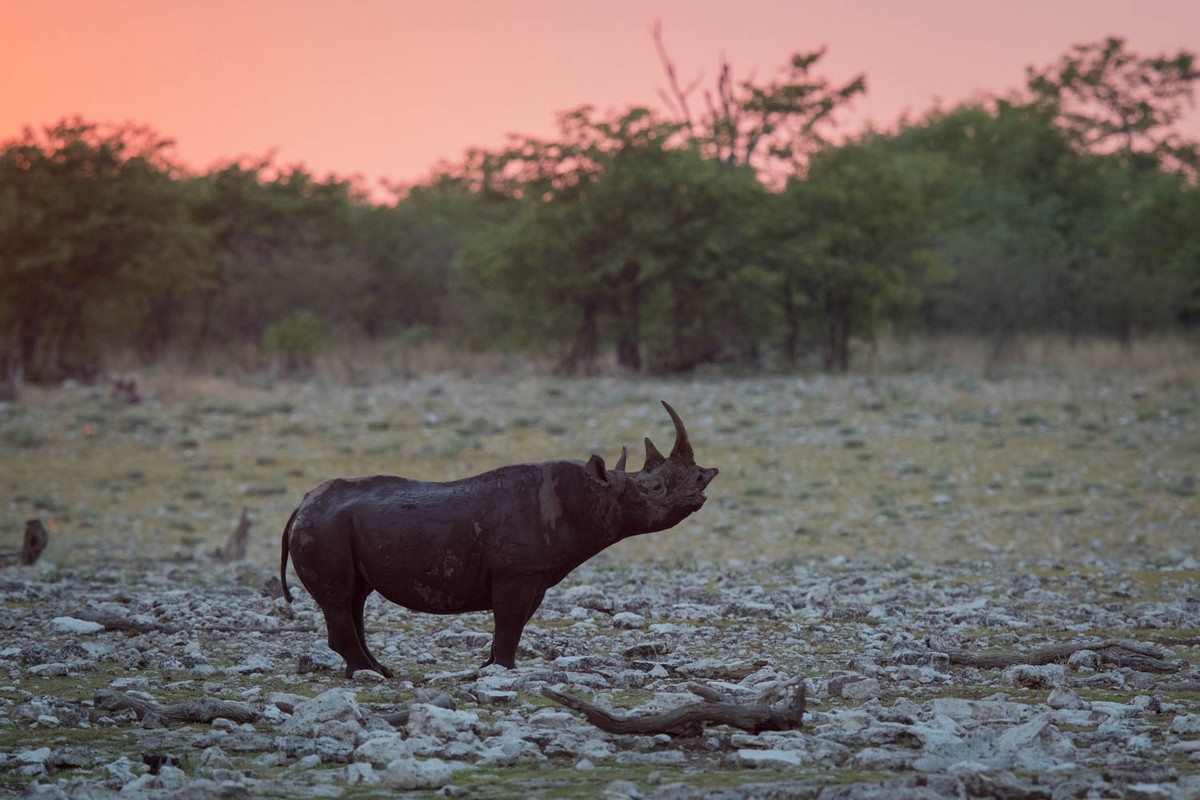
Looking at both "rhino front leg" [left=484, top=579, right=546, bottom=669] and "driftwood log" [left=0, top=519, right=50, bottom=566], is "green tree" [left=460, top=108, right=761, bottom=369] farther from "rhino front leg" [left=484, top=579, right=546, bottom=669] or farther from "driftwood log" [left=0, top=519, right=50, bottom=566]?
"rhino front leg" [left=484, top=579, right=546, bottom=669]

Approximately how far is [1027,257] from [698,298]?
13324 mm

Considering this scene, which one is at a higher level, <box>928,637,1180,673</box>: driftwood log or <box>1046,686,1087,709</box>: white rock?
<box>1046,686,1087,709</box>: white rock

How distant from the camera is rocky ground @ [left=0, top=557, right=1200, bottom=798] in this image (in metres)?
6.04

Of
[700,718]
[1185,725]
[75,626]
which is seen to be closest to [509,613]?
[700,718]

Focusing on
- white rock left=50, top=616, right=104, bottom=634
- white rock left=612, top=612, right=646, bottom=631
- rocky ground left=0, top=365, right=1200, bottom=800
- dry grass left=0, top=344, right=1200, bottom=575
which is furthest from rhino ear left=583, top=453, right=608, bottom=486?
dry grass left=0, top=344, right=1200, bottom=575

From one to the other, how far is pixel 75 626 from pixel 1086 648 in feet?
22.9

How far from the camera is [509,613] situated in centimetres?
858

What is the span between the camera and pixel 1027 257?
47875 mm

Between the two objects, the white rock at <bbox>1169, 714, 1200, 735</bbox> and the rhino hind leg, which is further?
the rhino hind leg

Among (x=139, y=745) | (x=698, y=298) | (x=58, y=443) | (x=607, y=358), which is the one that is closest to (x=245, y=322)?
→ (x=607, y=358)

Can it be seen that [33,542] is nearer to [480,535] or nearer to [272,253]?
[480,535]

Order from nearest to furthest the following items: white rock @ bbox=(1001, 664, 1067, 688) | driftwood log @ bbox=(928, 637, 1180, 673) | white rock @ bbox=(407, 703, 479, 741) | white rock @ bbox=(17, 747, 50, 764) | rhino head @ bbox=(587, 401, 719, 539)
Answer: white rock @ bbox=(17, 747, 50, 764)
white rock @ bbox=(407, 703, 479, 741)
white rock @ bbox=(1001, 664, 1067, 688)
rhino head @ bbox=(587, 401, 719, 539)
driftwood log @ bbox=(928, 637, 1180, 673)

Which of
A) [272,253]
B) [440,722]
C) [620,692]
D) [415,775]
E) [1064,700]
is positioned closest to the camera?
[415,775]

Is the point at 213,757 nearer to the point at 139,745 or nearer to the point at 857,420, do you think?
the point at 139,745
